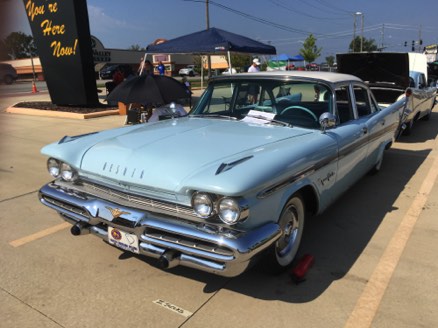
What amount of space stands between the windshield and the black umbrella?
220cm

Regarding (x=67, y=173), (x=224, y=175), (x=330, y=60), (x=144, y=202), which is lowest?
(x=144, y=202)

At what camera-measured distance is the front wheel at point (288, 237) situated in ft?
9.93

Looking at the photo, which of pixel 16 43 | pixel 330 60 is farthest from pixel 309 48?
pixel 16 43

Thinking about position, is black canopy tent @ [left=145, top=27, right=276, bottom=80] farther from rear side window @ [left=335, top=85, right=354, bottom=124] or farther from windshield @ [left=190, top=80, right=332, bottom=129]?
rear side window @ [left=335, top=85, right=354, bottom=124]

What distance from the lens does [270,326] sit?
257cm

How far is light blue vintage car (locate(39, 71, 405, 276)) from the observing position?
101 inches

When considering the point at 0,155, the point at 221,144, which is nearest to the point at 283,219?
the point at 221,144

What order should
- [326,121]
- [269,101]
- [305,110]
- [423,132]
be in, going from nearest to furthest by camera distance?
[326,121]
[305,110]
[269,101]
[423,132]

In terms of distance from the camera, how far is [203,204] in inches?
101

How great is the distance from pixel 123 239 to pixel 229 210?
0.87 m

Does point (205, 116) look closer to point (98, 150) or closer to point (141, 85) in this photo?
point (98, 150)

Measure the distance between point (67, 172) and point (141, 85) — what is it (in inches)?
148

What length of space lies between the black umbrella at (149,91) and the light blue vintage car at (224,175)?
93.1 inches

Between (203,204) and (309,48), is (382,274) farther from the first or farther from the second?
(309,48)
